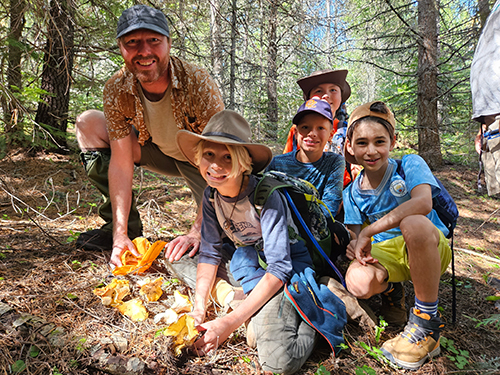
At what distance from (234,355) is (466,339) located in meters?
1.75

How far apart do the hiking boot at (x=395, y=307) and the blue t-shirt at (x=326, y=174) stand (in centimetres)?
87

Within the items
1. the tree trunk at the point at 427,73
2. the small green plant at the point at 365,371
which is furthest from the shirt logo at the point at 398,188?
the tree trunk at the point at 427,73

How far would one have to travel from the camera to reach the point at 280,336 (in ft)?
6.32

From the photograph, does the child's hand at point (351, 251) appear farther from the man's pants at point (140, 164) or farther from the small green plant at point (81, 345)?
the small green plant at point (81, 345)

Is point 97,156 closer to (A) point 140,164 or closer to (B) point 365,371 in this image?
(A) point 140,164

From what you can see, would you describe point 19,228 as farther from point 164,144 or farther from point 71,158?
point 71,158

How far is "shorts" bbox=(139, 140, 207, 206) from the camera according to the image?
3359 millimetres

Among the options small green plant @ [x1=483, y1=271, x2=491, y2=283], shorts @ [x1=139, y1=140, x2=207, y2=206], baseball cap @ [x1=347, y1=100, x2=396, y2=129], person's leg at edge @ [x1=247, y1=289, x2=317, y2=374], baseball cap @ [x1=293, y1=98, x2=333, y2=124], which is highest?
baseball cap @ [x1=293, y1=98, x2=333, y2=124]

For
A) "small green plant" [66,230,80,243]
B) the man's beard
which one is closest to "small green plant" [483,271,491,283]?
the man's beard

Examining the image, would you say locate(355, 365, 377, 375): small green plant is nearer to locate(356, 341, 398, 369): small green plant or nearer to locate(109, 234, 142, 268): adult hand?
locate(356, 341, 398, 369): small green plant

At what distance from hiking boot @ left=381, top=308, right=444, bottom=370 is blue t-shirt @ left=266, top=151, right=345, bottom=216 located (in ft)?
3.94

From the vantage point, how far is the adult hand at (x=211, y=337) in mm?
1894

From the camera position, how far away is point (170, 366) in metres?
1.77

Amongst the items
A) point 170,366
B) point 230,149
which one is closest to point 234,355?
point 170,366
